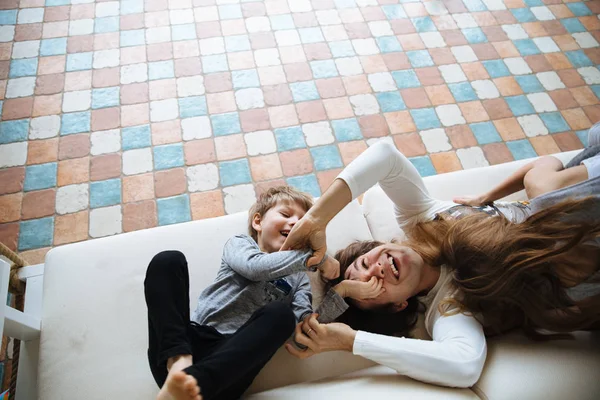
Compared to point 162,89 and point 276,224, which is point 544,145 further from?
point 162,89

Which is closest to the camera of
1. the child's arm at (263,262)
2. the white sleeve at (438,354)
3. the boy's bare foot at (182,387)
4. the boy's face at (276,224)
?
the boy's bare foot at (182,387)

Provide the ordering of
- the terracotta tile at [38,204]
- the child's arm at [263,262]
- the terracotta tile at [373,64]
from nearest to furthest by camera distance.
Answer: the child's arm at [263,262], the terracotta tile at [38,204], the terracotta tile at [373,64]

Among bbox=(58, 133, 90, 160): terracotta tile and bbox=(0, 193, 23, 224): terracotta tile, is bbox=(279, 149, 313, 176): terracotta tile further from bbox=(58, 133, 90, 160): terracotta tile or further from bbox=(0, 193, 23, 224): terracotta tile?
bbox=(0, 193, 23, 224): terracotta tile

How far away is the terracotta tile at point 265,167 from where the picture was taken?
6.25 feet

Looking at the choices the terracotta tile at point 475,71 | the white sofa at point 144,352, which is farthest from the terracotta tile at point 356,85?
the white sofa at point 144,352

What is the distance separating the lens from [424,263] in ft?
4.03

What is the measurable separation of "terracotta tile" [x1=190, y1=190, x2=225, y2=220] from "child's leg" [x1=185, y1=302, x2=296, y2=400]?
77 cm

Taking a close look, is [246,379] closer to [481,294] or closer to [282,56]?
[481,294]

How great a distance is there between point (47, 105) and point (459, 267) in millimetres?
1860

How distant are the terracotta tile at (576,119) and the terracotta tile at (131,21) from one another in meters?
2.16

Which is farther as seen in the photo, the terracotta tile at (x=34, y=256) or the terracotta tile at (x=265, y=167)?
the terracotta tile at (x=265, y=167)

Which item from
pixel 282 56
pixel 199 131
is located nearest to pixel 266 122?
pixel 199 131

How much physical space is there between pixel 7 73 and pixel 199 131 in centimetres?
97

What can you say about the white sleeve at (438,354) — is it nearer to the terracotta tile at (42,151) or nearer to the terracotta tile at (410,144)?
the terracotta tile at (410,144)
